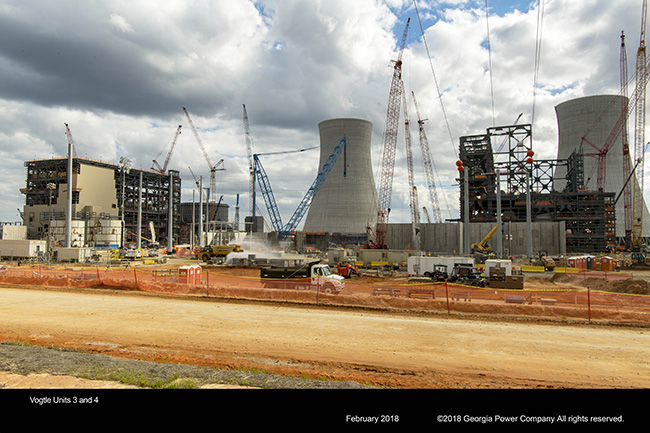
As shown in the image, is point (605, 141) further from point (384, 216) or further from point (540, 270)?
point (540, 270)

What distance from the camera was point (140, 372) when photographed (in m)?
7.76

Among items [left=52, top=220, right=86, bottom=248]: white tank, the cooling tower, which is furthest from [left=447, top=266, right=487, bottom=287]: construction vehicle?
[left=52, top=220, right=86, bottom=248]: white tank

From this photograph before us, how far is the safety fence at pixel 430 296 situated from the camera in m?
17.4

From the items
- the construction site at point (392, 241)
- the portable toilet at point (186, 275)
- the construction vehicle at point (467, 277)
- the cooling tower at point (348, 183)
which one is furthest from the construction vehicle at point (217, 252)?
the construction vehicle at point (467, 277)

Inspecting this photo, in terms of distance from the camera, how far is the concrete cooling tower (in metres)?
78.2

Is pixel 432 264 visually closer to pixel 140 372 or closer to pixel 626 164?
pixel 140 372

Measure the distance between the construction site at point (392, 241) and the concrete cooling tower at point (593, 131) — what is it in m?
0.29

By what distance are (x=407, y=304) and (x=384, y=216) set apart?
56.4 meters

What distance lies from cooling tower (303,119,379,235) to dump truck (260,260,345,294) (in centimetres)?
4762

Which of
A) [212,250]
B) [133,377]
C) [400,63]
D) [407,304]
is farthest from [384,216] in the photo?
[133,377]

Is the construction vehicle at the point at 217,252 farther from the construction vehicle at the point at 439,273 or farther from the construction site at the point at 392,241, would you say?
the construction vehicle at the point at 439,273

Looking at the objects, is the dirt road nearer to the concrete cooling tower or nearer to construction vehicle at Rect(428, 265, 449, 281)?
construction vehicle at Rect(428, 265, 449, 281)

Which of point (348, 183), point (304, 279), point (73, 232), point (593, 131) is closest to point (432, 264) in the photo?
point (304, 279)

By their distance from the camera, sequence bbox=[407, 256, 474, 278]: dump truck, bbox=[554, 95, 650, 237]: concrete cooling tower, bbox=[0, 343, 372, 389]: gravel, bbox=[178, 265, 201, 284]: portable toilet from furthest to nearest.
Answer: bbox=[554, 95, 650, 237]: concrete cooling tower
bbox=[407, 256, 474, 278]: dump truck
bbox=[178, 265, 201, 284]: portable toilet
bbox=[0, 343, 372, 389]: gravel
